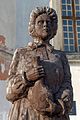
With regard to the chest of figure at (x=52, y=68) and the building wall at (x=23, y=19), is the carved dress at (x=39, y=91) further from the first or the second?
the building wall at (x=23, y=19)

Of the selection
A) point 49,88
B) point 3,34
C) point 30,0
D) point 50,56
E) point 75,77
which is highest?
point 30,0

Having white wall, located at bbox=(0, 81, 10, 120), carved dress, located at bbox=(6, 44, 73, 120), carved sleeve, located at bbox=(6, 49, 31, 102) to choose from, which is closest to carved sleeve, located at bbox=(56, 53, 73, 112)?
carved dress, located at bbox=(6, 44, 73, 120)

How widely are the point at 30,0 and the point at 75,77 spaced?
2469mm

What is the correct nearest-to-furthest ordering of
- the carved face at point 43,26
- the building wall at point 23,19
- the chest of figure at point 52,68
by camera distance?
1. the chest of figure at point 52,68
2. the carved face at point 43,26
3. the building wall at point 23,19

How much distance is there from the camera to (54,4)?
45.9 feet

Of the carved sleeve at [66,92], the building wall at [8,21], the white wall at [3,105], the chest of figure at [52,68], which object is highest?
the building wall at [8,21]

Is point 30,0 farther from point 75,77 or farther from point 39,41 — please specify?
point 39,41

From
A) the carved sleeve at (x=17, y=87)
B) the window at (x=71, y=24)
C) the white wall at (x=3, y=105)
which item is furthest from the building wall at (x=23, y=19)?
the carved sleeve at (x=17, y=87)

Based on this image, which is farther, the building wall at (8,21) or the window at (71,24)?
the window at (71,24)

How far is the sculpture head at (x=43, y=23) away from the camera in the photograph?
3355 mm

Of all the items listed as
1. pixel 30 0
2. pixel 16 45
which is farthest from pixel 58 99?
pixel 30 0

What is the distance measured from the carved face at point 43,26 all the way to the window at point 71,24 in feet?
33.3

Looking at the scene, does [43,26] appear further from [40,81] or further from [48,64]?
[40,81]

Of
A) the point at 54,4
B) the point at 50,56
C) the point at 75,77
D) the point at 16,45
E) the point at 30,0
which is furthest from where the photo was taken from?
the point at 54,4
